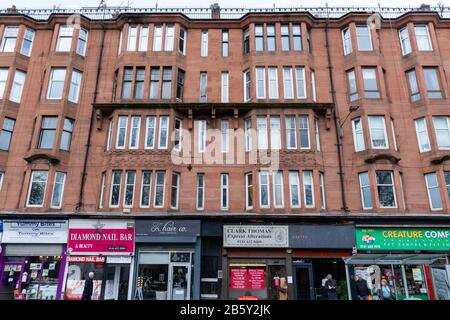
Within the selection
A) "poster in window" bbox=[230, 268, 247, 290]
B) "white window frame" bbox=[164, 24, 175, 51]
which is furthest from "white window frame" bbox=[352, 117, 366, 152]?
"white window frame" bbox=[164, 24, 175, 51]

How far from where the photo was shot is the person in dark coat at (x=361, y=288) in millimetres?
15230

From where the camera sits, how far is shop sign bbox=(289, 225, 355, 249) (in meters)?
16.0

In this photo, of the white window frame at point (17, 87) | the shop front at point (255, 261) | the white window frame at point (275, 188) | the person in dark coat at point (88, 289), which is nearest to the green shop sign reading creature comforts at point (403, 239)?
the shop front at point (255, 261)

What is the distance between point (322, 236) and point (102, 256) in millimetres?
11727

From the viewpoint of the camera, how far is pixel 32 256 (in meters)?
16.5

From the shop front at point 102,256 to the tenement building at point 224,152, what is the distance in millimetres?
73

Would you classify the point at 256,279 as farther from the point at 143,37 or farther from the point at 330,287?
the point at 143,37

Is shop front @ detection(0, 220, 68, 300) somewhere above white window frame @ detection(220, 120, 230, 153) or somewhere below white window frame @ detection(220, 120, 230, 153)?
below

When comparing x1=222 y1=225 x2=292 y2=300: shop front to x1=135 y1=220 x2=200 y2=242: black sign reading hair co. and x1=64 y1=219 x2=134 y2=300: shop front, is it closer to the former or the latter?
x1=135 y1=220 x2=200 y2=242: black sign reading hair co.

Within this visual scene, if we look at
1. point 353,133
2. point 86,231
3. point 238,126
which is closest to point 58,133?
point 86,231

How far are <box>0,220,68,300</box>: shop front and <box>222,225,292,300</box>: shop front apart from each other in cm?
883

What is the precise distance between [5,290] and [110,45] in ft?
51.7

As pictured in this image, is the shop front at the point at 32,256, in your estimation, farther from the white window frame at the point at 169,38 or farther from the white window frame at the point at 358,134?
the white window frame at the point at 358,134

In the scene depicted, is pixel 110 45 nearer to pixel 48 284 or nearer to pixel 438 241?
pixel 48 284
